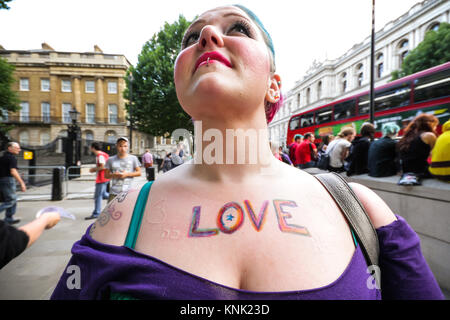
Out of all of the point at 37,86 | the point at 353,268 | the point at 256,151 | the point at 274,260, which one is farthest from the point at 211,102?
the point at 37,86

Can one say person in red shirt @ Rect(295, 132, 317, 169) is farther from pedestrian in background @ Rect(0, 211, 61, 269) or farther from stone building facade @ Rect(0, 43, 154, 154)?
stone building facade @ Rect(0, 43, 154, 154)

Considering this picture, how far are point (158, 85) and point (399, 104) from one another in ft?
48.1

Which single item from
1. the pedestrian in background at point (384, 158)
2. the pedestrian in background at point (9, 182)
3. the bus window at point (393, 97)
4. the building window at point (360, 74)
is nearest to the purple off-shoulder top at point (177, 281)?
the pedestrian in background at point (384, 158)

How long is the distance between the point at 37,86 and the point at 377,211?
43105 mm

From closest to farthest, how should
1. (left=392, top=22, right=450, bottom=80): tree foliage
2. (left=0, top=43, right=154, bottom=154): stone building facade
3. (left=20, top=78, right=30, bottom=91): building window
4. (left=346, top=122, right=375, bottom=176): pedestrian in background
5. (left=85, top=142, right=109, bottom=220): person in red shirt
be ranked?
(left=346, top=122, right=375, bottom=176): pedestrian in background < (left=85, top=142, right=109, bottom=220): person in red shirt < (left=392, top=22, right=450, bottom=80): tree foliage < (left=0, top=43, right=154, bottom=154): stone building facade < (left=20, top=78, right=30, bottom=91): building window

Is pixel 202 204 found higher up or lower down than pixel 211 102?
lower down

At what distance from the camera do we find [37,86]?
32.2 m

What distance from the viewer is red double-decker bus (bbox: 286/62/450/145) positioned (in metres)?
8.21

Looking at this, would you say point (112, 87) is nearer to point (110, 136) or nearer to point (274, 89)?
point (110, 136)

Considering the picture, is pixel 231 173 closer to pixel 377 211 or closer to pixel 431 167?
pixel 377 211

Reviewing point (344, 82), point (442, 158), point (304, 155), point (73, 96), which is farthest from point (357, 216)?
point (73, 96)

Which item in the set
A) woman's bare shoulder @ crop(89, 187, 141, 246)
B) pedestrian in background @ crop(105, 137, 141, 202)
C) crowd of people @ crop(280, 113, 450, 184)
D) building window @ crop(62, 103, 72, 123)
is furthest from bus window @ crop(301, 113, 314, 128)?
building window @ crop(62, 103, 72, 123)

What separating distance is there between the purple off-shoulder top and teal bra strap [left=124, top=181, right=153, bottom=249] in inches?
1.4
